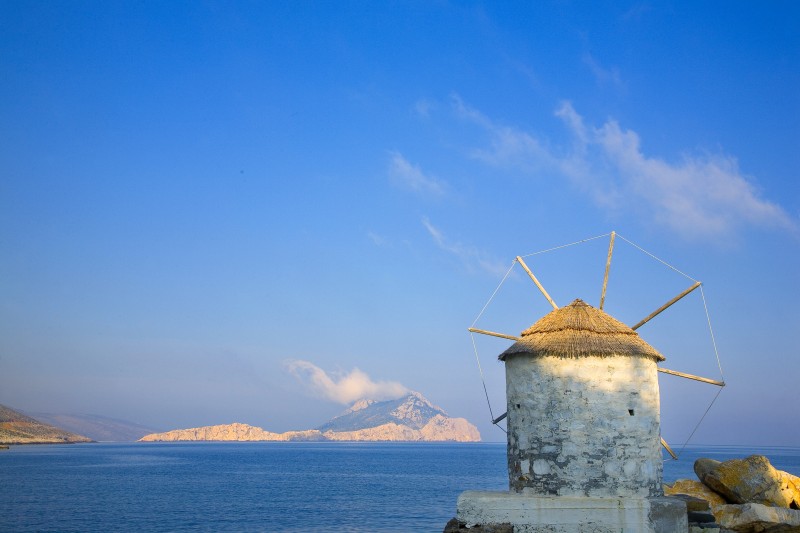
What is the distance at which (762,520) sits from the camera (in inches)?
612

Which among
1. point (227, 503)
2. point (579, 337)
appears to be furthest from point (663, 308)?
point (227, 503)

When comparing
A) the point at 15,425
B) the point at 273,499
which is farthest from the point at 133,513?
the point at 15,425

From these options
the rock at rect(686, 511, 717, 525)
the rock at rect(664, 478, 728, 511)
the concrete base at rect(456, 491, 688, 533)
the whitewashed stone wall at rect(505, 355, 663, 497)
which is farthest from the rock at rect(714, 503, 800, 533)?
the whitewashed stone wall at rect(505, 355, 663, 497)

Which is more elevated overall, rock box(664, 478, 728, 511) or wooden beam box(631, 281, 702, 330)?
wooden beam box(631, 281, 702, 330)

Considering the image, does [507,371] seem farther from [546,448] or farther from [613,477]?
[613,477]

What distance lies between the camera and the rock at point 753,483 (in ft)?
55.4

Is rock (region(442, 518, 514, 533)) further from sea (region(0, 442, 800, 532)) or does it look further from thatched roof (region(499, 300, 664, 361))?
sea (region(0, 442, 800, 532))

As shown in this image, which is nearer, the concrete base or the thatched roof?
the concrete base

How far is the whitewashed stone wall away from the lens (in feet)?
42.4

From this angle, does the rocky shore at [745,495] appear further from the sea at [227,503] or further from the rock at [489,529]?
the sea at [227,503]

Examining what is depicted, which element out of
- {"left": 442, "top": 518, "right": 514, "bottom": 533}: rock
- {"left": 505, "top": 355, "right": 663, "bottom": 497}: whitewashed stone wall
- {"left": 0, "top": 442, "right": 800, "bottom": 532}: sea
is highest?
{"left": 505, "top": 355, "right": 663, "bottom": 497}: whitewashed stone wall

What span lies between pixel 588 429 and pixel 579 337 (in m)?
1.74

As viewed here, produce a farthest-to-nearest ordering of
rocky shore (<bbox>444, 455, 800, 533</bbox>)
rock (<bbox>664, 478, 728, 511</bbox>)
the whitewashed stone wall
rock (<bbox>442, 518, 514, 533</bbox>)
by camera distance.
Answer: rock (<bbox>664, 478, 728, 511</bbox>)
rocky shore (<bbox>444, 455, 800, 533</bbox>)
rock (<bbox>442, 518, 514, 533</bbox>)
the whitewashed stone wall

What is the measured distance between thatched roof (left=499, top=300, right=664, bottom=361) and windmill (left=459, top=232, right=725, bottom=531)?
24mm
